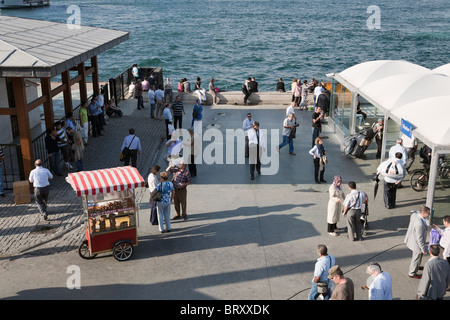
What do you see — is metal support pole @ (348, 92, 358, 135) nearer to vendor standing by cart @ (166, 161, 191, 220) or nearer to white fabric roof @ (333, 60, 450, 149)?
white fabric roof @ (333, 60, 450, 149)

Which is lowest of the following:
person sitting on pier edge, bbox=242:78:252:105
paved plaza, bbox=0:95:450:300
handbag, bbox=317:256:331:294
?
paved plaza, bbox=0:95:450:300

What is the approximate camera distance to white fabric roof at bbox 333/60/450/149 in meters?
12.6

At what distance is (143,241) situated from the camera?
11.9 meters

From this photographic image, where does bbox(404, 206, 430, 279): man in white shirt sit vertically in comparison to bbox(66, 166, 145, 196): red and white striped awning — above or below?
below

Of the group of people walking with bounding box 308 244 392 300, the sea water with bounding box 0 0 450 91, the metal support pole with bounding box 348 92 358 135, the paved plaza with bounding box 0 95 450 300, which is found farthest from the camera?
the sea water with bounding box 0 0 450 91

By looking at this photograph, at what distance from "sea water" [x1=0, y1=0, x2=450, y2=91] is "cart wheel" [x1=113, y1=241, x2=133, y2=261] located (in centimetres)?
3398

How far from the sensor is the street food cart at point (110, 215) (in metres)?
10.7

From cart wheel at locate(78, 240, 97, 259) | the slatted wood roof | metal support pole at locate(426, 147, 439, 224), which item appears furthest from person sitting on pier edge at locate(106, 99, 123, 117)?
metal support pole at locate(426, 147, 439, 224)

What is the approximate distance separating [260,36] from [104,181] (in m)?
64.7

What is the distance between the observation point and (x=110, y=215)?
1095 cm

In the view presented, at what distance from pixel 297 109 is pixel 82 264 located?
15882mm

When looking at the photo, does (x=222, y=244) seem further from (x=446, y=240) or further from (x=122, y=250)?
(x=446, y=240)
